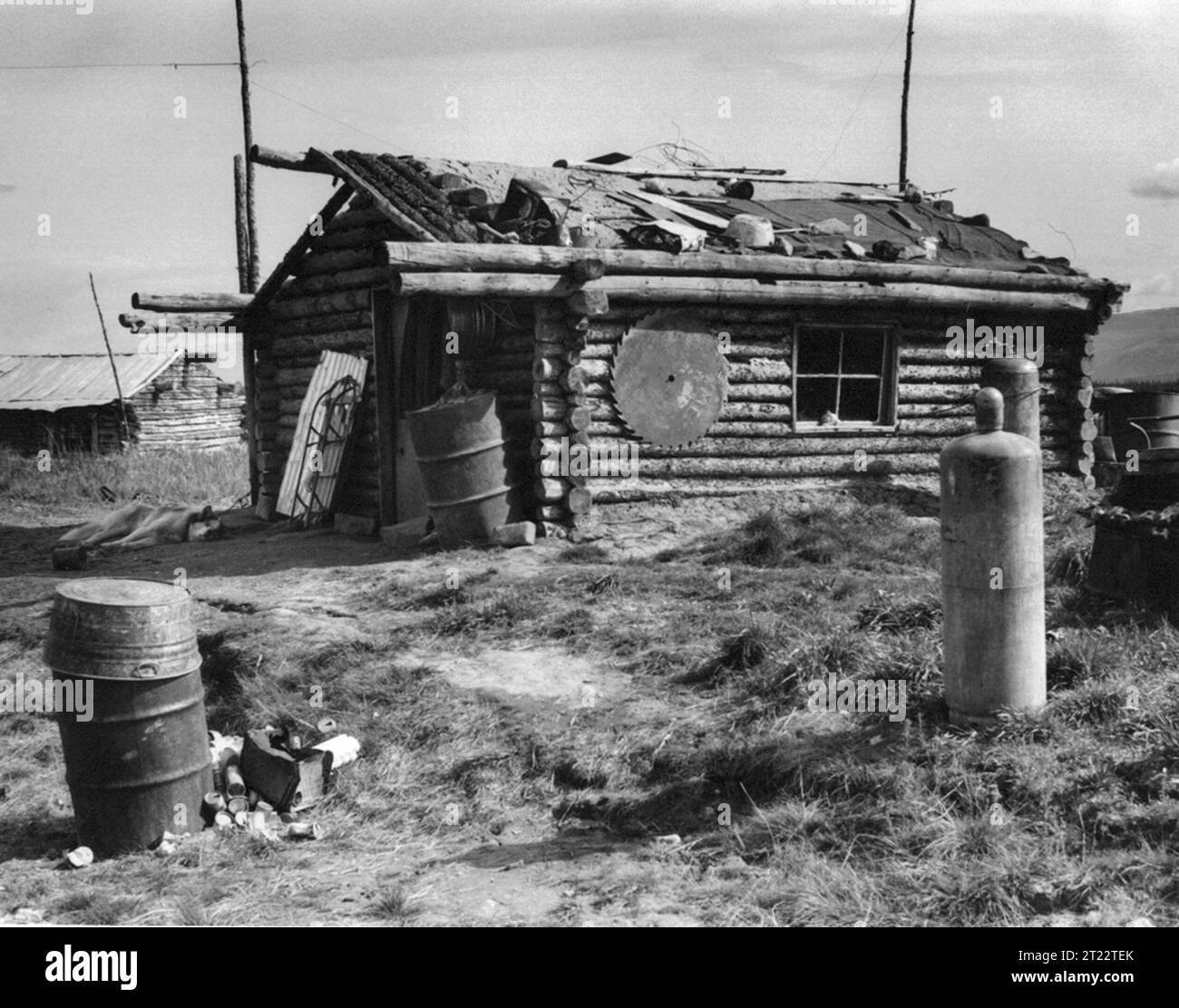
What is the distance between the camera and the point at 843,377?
532 inches

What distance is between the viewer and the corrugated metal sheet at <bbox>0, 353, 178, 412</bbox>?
25.9 meters

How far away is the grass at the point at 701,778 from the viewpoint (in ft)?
16.3

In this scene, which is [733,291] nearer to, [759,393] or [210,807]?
[759,393]

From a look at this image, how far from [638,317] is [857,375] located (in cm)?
274

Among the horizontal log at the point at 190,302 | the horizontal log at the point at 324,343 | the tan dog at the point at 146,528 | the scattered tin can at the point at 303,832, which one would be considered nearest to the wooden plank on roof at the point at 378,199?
the horizontal log at the point at 324,343

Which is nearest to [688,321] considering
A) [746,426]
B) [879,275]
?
[746,426]

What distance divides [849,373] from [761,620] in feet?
21.3

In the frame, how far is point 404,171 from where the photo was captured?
43.2 feet

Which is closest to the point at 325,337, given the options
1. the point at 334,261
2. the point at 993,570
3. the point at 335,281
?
the point at 335,281

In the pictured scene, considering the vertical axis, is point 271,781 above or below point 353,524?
below

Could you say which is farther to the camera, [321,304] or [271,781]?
[321,304]

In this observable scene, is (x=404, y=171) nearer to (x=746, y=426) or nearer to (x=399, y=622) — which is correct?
(x=746, y=426)

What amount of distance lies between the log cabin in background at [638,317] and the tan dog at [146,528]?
1193 millimetres

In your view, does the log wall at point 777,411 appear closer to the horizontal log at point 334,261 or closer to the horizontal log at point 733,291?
the horizontal log at point 733,291
